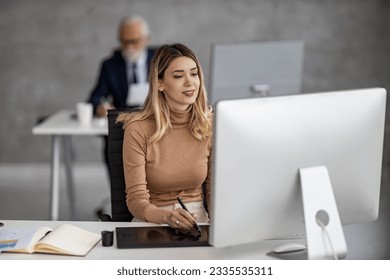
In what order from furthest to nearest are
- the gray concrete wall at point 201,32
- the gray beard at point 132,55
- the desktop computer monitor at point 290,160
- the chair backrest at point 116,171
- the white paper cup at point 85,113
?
the gray concrete wall at point 201,32 < the gray beard at point 132,55 < the white paper cup at point 85,113 < the chair backrest at point 116,171 < the desktop computer monitor at point 290,160

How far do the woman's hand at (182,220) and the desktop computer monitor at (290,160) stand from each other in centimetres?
30

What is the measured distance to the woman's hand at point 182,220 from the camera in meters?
2.22

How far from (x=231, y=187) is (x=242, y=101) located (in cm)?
22

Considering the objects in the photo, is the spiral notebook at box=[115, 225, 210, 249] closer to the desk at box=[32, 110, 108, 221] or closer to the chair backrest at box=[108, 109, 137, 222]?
the chair backrest at box=[108, 109, 137, 222]

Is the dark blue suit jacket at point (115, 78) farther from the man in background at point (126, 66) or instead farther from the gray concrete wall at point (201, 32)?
the gray concrete wall at point (201, 32)

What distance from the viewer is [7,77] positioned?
5.94 metres

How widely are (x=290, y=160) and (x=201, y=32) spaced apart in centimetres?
402

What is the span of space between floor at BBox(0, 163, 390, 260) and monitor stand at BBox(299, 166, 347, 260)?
6.77 ft

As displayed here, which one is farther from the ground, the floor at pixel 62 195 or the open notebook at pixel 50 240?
the open notebook at pixel 50 240

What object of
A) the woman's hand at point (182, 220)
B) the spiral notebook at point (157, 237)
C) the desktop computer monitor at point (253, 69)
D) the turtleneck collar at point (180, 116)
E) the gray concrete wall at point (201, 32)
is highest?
the gray concrete wall at point (201, 32)

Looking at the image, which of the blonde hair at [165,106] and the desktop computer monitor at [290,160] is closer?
the desktop computer monitor at [290,160]

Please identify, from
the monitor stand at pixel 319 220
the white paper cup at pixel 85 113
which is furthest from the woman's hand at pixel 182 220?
the white paper cup at pixel 85 113

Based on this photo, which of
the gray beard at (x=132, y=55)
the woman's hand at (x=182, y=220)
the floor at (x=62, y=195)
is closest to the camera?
the woman's hand at (x=182, y=220)

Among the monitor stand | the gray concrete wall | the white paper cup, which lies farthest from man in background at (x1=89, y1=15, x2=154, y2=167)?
the monitor stand
